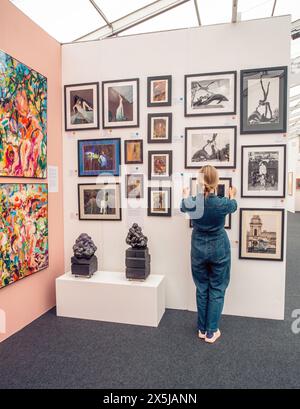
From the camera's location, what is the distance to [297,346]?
2.78m

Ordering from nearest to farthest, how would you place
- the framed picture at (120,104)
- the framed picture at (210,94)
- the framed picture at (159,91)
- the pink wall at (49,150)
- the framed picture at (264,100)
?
the pink wall at (49,150), the framed picture at (264,100), the framed picture at (210,94), the framed picture at (159,91), the framed picture at (120,104)

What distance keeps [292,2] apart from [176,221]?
4.10m

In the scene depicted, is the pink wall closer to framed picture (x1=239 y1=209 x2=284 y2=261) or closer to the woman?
the woman

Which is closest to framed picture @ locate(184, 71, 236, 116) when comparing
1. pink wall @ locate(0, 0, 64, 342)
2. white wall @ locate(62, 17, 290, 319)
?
white wall @ locate(62, 17, 290, 319)

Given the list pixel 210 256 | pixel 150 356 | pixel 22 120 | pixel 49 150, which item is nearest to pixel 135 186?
pixel 49 150

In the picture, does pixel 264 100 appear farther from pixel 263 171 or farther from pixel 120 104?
→ pixel 120 104

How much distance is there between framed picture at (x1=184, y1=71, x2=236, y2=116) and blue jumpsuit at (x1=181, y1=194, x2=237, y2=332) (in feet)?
3.69

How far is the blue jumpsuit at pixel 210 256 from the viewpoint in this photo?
9.02ft

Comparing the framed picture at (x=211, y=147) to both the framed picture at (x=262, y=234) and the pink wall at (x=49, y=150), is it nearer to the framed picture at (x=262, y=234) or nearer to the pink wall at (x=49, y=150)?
the framed picture at (x=262, y=234)

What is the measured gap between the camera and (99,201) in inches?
147

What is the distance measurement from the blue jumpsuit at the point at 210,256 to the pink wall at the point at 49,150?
1.72 m

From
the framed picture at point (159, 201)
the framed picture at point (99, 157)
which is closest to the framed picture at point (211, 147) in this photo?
the framed picture at point (159, 201)

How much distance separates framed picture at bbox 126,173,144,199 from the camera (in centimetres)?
360
